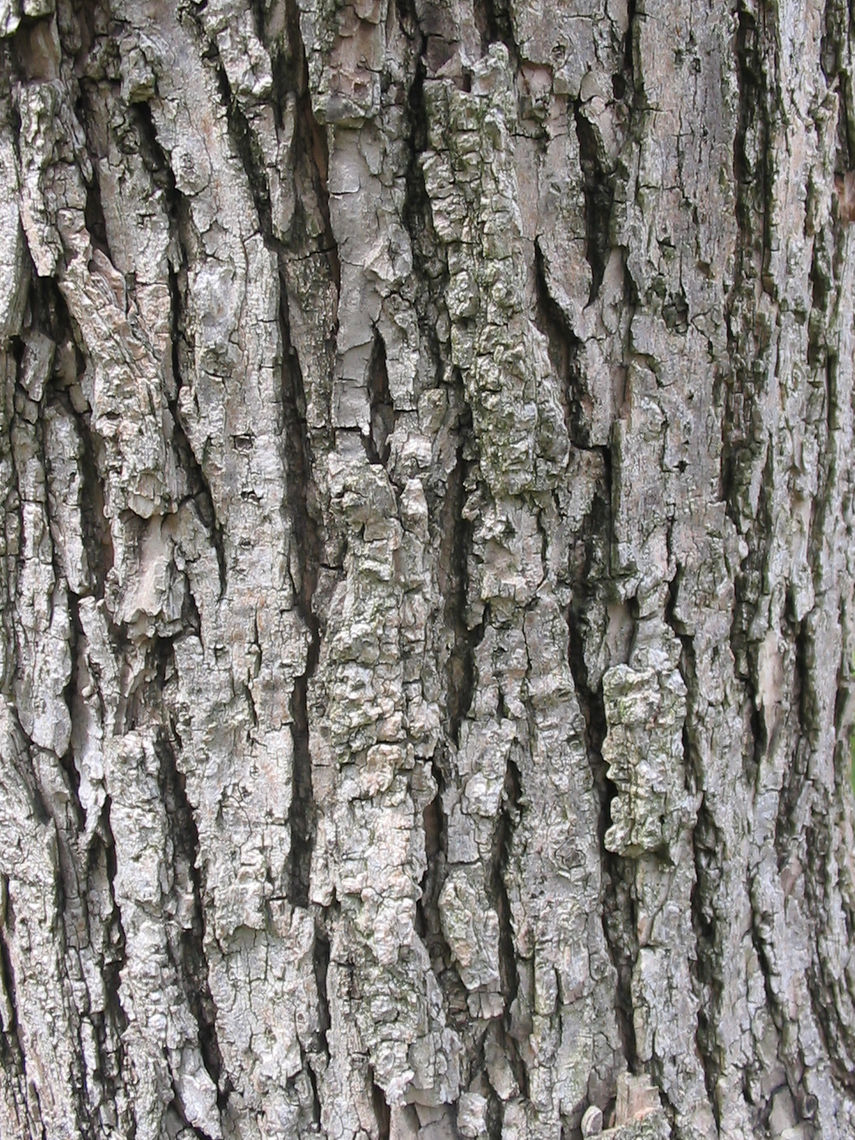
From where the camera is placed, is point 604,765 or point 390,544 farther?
point 604,765

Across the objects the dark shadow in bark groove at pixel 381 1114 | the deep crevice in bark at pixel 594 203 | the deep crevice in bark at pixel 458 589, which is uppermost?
the deep crevice in bark at pixel 594 203

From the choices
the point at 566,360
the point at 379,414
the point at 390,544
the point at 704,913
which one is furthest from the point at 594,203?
the point at 704,913

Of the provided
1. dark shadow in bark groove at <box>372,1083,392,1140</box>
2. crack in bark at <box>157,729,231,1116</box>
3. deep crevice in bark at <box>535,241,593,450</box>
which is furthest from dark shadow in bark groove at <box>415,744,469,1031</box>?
deep crevice in bark at <box>535,241,593,450</box>

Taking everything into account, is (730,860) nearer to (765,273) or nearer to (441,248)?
(765,273)

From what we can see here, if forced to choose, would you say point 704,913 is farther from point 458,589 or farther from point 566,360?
point 566,360

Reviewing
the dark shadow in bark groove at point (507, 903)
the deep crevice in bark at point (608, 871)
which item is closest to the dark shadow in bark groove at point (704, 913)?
the deep crevice in bark at point (608, 871)

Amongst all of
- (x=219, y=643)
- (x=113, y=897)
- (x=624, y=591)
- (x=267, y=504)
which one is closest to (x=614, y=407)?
(x=624, y=591)

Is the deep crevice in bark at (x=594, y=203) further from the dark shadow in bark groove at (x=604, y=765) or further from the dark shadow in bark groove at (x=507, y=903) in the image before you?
the dark shadow in bark groove at (x=507, y=903)

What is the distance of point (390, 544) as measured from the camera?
3.53 feet

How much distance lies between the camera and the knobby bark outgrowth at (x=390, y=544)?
1.05 metres

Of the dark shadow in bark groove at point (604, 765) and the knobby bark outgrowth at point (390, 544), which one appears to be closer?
the knobby bark outgrowth at point (390, 544)

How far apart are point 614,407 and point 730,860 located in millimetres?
659

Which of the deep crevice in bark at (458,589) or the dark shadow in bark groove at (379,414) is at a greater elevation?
the dark shadow in bark groove at (379,414)

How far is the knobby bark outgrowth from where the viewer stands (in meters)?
1.05
